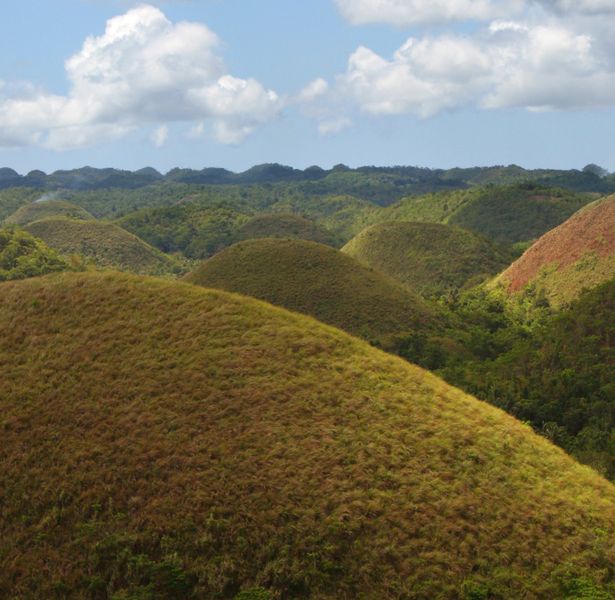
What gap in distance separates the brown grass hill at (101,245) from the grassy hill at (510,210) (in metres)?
64.9

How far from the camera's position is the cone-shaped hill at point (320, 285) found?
59.8 m

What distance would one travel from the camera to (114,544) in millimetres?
17453

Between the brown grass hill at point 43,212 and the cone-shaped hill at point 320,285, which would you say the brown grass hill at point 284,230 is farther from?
the cone-shaped hill at point 320,285

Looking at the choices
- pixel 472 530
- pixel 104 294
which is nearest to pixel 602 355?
pixel 472 530

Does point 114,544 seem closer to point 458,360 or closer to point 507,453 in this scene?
point 507,453

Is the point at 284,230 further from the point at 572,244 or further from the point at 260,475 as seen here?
the point at 260,475

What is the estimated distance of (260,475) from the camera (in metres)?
19.2

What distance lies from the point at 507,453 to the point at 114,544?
1251 centimetres

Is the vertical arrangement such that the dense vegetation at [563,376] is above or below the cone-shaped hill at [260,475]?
below

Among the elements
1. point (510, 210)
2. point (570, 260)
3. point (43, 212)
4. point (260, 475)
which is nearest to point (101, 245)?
point (43, 212)

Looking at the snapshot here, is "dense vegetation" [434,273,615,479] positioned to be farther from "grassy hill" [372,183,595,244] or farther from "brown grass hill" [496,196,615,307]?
"grassy hill" [372,183,595,244]

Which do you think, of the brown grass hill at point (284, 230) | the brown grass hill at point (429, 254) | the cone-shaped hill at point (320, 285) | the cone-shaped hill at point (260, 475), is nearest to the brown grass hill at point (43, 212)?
the brown grass hill at point (284, 230)

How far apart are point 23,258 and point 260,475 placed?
68.4 metres

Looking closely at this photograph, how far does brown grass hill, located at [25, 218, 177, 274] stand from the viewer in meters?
121
